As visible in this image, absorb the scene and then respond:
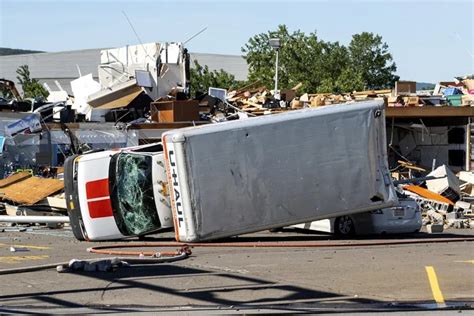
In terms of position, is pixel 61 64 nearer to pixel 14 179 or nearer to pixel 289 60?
pixel 289 60

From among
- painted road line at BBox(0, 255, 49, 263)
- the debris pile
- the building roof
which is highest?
the building roof

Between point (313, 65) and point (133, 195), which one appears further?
point (313, 65)

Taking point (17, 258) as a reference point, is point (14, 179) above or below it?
above

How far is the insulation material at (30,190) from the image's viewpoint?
27.0 m

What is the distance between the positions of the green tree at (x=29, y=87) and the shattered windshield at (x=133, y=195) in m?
50.3

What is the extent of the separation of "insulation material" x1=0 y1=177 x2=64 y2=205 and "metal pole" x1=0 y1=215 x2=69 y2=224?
114 centimetres

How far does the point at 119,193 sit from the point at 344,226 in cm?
542

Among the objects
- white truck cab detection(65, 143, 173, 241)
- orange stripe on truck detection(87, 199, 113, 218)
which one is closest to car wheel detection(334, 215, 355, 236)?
white truck cab detection(65, 143, 173, 241)

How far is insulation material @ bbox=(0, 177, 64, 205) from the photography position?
88.7ft

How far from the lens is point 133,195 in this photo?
63.4ft

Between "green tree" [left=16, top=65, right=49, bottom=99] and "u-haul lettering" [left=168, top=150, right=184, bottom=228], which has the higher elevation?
"green tree" [left=16, top=65, right=49, bottom=99]

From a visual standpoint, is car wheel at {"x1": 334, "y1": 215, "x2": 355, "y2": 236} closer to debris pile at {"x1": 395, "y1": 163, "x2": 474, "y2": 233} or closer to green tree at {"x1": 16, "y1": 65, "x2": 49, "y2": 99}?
debris pile at {"x1": 395, "y1": 163, "x2": 474, "y2": 233}

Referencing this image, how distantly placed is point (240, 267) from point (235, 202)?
10.9 ft

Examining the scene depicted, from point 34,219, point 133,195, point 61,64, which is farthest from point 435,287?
point 61,64
